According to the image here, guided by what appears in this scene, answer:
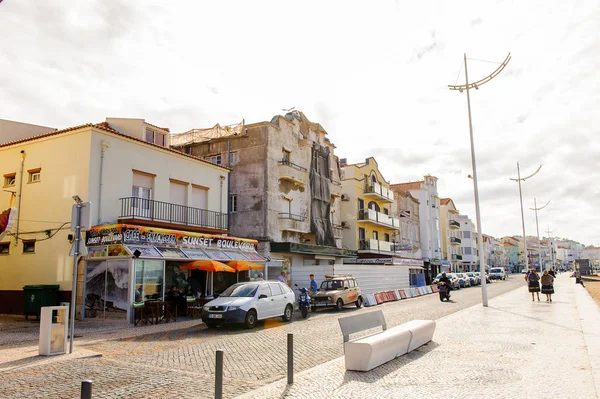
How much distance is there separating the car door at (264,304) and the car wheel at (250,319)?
213mm

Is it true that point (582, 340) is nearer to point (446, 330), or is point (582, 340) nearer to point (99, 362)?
point (446, 330)

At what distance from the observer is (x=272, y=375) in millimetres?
8867

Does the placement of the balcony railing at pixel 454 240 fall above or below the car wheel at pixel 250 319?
above

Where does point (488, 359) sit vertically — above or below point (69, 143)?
below

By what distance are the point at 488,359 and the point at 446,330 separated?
466 cm

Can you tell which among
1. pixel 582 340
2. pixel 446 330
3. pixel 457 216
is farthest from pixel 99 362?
pixel 457 216

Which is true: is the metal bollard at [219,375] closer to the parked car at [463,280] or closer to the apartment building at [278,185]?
the apartment building at [278,185]

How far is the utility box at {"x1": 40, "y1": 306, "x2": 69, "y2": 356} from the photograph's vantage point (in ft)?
34.8

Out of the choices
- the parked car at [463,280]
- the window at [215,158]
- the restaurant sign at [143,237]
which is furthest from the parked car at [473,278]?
the restaurant sign at [143,237]

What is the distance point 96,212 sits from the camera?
1931 centimetres

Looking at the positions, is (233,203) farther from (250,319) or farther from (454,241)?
(454,241)

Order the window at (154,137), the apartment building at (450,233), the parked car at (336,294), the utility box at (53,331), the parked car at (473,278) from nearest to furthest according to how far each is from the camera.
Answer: the utility box at (53,331) < the parked car at (336,294) < the window at (154,137) < the parked car at (473,278) < the apartment building at (450,233)

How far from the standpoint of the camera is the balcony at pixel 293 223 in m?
31.0

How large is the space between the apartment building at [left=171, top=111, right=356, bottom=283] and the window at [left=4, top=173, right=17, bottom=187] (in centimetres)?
1231
